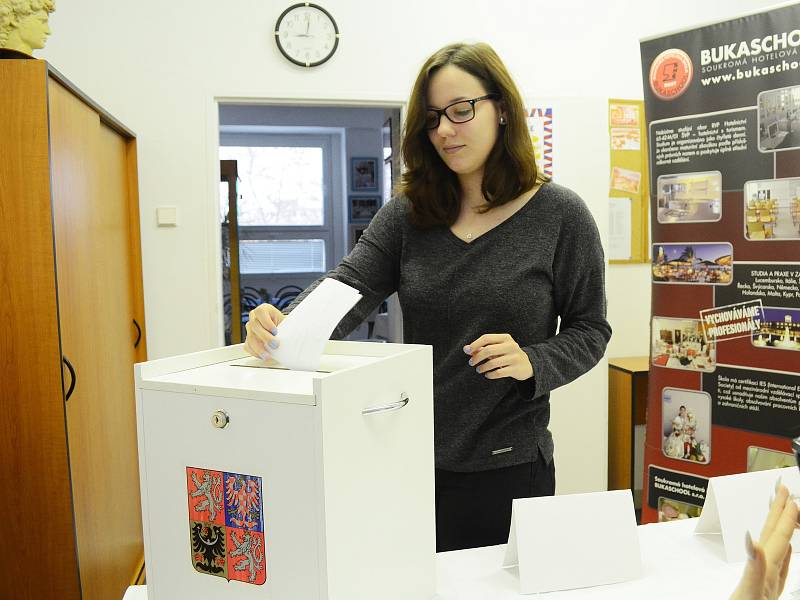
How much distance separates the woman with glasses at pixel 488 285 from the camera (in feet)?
4.27

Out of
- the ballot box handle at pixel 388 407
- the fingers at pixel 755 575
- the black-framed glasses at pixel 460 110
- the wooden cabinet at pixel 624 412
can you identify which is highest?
the black-framed glasses at pixel 460 110

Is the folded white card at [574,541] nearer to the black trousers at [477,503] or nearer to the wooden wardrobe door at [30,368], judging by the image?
the black trousers at [477,503]

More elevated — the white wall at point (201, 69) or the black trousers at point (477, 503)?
the white wall at point (201, 69)

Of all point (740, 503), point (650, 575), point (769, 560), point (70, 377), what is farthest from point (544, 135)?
point (769, 560)

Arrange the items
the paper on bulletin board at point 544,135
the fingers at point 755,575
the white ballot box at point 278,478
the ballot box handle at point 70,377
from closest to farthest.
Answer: the fingers at point 755,575 → the white ballot box at point 278,478 → the ballot box handle at point 70,377 → the paper on bulletin board at point 544,135

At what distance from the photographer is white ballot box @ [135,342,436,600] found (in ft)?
2.52

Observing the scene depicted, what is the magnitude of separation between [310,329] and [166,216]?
238 centimetres

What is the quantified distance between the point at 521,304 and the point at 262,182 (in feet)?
19.8

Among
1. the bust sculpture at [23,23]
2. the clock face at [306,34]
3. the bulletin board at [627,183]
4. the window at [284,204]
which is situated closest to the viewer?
the bust sculpture at [23,23]

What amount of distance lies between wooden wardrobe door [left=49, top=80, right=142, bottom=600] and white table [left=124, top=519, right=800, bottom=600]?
1.16 meters

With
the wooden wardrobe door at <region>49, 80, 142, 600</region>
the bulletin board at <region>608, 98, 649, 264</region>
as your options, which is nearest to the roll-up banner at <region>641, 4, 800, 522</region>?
the bulletin board at <region>608, 98, 649, 264</region>

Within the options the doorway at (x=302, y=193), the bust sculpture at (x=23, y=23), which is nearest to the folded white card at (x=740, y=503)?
the bust sculpture at (x=23, y=23)

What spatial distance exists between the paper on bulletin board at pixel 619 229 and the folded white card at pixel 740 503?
250 cm

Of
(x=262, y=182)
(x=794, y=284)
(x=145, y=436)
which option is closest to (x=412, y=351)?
(x=145, y=436)
